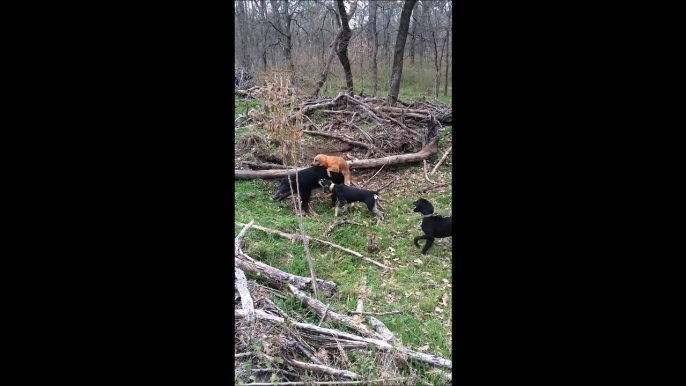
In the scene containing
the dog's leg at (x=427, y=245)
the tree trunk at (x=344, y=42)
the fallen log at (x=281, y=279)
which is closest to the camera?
the fallen log at (x=281, y=279)

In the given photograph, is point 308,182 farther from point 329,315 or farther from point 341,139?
point 329,315

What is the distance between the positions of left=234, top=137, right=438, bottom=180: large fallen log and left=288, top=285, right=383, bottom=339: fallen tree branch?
3.91m

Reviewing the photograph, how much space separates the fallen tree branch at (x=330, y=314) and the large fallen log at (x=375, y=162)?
3906 millimetres

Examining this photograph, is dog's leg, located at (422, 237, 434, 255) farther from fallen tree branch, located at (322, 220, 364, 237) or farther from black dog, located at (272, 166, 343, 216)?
black dog, located at (272, 166, 343, 216)

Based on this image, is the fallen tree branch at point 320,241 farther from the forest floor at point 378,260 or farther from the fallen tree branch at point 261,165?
the fallen tree branch at point 261,165

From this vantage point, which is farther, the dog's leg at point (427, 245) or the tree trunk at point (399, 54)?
the tree trunk at point (399, 54)

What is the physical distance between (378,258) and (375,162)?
10.8 ft

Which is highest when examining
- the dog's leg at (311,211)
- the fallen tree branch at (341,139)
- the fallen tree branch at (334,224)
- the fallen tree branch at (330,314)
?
the fallen tree branch at (341,139)

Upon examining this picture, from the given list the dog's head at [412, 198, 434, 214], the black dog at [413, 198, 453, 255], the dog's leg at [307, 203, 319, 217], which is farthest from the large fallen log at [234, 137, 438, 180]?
the black dog at [413, 198, 453, 255]

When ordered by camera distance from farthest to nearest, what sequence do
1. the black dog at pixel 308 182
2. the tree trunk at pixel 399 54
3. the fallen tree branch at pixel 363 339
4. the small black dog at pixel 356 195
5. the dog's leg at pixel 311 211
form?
the tree trunk at pixel 399 54 → the black dog at pixel 308 182 → the dog's leg at pixel 311 211 → the small black dog at pixel 356 195 → the fallen tree branch at pixel 363 339

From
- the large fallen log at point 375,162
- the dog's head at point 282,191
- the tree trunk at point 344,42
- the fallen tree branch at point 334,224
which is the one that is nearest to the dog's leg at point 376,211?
the fallen tree branch at point 334,224

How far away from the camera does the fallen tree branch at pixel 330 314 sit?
3.46 m
